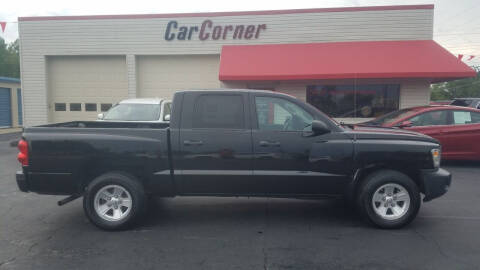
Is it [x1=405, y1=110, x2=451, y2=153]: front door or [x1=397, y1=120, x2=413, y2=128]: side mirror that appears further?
[x1=405, y1=110, x2=451, y2=153]: front door

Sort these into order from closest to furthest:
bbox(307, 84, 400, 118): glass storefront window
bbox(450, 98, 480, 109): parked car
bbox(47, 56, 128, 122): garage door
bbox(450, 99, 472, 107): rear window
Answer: bbox(307, 84, 400, 118): glass storefront window < bbox(47, 56, 128, 122): garage door < bbox(450, 98, 480, 109): parked car < bbox(450, 99, 472, 107): rear window

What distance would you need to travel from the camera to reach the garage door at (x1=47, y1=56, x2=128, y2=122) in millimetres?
14938

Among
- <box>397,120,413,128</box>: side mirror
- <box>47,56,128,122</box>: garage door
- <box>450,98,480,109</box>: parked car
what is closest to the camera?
<box>397,120,413,128</box>: side mirror

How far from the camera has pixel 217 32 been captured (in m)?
14.0

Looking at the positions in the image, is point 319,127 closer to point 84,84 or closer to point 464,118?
point 464,118

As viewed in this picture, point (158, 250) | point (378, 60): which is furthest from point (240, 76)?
point (158, 250)

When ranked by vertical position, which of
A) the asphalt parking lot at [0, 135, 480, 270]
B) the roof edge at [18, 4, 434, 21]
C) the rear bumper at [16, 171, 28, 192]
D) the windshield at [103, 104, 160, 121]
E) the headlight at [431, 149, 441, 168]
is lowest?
the asphalt parking lot at [0, 135, 480, 270]

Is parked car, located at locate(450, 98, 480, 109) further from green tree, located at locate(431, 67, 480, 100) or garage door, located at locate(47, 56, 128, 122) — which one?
green tree, located at locate(431, 67, 480, 100)

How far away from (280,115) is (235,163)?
35.8 inches

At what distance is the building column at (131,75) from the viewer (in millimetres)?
14438

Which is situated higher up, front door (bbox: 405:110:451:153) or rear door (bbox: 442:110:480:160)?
front door (bbox: 405:110:451:153)

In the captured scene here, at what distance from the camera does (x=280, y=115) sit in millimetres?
5039

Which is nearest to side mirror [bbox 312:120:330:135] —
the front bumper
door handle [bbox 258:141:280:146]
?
door handle [bbox 258:141:280:146]

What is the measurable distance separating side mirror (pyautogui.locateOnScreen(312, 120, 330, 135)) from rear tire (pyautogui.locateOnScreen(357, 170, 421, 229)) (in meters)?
0.93
